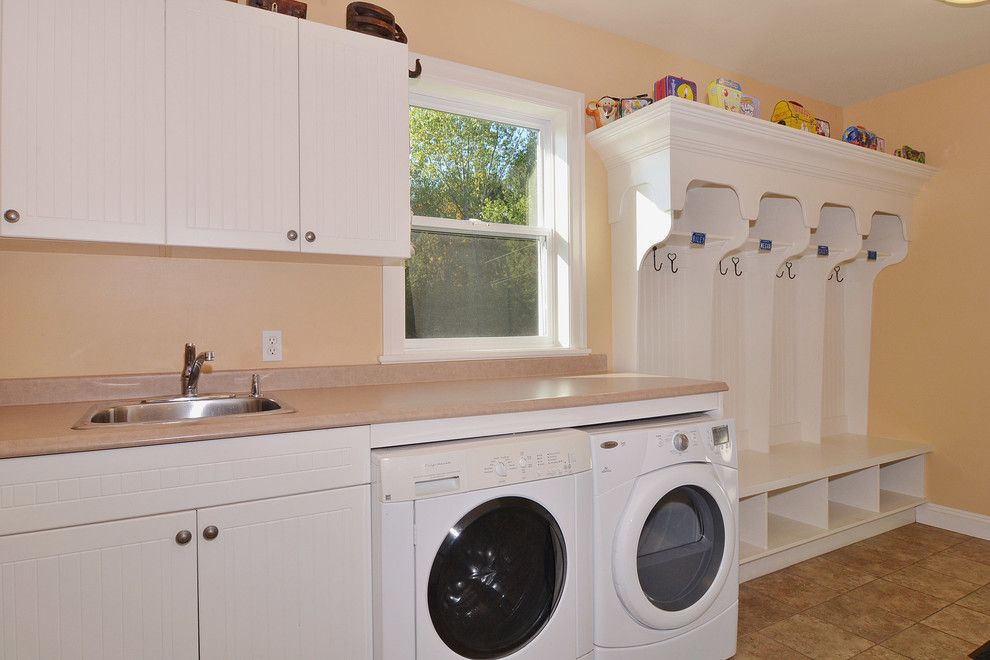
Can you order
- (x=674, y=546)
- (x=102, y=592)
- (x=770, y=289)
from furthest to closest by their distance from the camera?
1. (x=770, y=289)
2. (x=674, y=546)
3. (x=102, y=592)

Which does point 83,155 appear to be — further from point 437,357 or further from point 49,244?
point 437,357

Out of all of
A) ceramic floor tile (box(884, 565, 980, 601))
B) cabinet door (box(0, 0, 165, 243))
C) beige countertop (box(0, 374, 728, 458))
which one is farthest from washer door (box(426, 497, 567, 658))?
ceramic floor tile (box(884, 565, 980, 601))

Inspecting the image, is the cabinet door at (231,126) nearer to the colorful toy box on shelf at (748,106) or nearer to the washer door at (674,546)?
the washer door at (674,546)

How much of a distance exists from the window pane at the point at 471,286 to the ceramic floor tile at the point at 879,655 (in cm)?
172

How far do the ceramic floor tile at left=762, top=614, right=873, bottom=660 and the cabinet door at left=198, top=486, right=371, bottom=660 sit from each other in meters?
1.60

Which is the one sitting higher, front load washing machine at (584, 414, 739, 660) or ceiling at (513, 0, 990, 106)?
ceiling at (513, 0, 990, 106)

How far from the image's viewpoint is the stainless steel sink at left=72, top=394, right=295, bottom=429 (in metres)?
1.73

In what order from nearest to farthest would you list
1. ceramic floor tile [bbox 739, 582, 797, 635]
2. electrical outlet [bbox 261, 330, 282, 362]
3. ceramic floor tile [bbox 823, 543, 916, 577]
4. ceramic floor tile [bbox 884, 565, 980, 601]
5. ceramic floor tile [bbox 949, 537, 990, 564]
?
electrical outlet [bbox 261, 330, 282, 362]
ceramic floor tile [bbox 739, 582, 797, 635]
ceramic floor tile [bbox 884, 565, 980, 601]
ceramic floor tile [bbox 823, 543, 916, 577]
ceramic floor tile [bbox 949, 537, 990, 564]

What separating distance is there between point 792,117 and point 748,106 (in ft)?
1.15

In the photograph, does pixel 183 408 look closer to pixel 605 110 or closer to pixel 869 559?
pixel 605 110

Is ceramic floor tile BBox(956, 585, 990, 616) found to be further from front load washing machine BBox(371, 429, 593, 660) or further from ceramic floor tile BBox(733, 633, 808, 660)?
Answer: front load washing machine BBox(371, 429, 593, 660)

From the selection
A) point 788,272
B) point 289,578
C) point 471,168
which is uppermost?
point 471,168

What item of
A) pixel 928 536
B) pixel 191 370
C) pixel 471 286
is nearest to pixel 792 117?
pixel 471 286

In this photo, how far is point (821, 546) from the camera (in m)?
3.05
